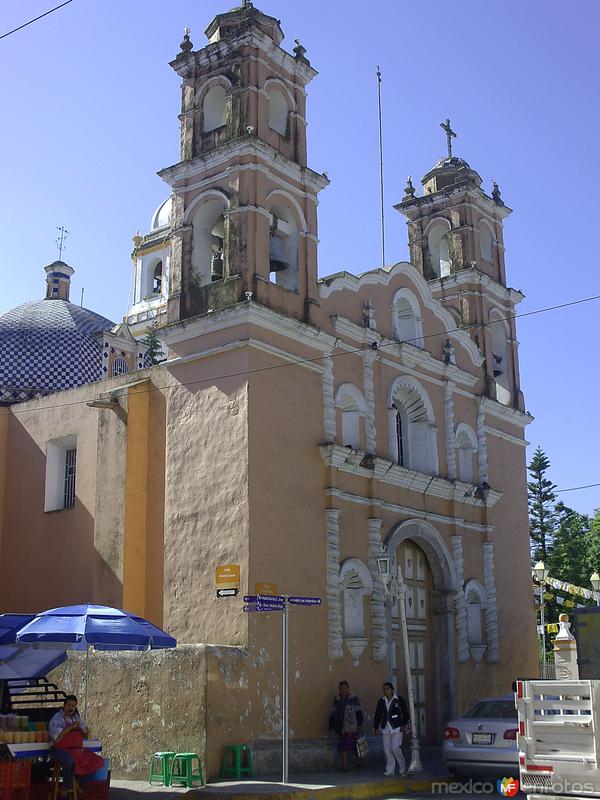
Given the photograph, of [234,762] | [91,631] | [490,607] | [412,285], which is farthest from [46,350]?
[91,631]

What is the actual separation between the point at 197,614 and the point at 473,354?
10372 millimetres

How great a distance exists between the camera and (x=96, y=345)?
99.0ft

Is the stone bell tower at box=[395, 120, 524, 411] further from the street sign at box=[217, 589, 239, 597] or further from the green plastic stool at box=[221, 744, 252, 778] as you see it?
the green plastic stool at box=[221, 744, 252, 778]

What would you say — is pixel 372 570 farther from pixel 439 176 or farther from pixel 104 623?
pixel 439 176

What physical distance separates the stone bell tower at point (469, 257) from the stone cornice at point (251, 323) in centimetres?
694

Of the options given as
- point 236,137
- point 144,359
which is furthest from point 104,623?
point 144,359

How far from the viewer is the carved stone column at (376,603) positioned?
18.0m

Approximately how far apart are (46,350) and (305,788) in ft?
62.1

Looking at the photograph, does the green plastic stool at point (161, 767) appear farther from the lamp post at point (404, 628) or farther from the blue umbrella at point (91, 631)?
the lamp post at point (404, 628)

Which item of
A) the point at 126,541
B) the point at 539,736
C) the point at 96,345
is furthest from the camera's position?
the point at 96,345

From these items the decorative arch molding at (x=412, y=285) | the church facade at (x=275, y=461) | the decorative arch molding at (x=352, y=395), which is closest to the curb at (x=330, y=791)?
the church facade at (x=275, y=461)

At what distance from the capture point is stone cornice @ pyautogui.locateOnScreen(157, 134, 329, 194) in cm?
1825

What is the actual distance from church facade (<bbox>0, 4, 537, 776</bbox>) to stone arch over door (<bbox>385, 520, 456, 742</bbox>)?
0.04 m

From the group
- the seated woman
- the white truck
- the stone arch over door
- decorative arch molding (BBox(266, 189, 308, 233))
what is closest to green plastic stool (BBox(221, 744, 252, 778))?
the seated woman
